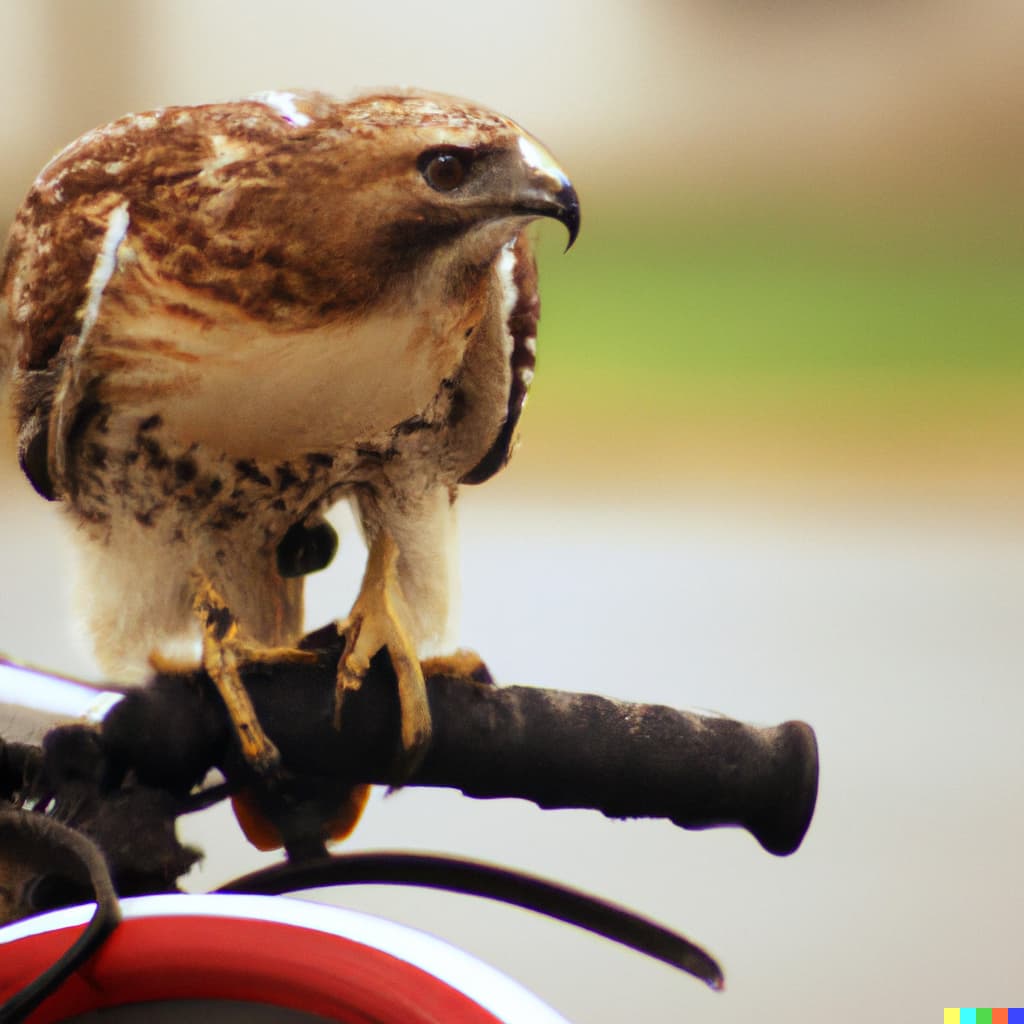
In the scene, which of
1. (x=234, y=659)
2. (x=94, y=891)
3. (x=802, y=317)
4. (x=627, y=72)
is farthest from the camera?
(x=802, y=317)

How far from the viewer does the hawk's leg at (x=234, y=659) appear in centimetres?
46

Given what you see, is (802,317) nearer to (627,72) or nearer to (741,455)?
(741,455)

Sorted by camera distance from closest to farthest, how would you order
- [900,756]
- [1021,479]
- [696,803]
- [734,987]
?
[696,803]
[734,987]
[900,756]
[1021,479]

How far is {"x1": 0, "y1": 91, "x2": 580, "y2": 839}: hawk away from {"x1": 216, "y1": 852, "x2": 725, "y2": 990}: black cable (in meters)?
0.05

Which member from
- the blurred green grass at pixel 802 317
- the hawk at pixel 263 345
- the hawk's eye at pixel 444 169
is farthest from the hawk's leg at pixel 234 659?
the blurred green grass at pixel 802 317

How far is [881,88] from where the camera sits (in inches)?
51.4

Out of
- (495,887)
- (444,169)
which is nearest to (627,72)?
(444,169)

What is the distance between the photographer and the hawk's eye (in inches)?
16.2

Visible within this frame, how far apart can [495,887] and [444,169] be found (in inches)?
11.4

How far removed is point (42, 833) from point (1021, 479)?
1450 mm

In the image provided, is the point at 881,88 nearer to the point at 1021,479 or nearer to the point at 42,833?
the point at 1021,479

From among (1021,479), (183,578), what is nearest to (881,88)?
(1021,479)

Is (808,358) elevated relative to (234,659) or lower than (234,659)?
elevated

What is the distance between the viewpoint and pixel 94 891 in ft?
1.23
